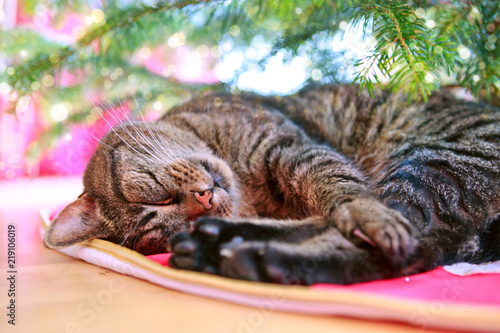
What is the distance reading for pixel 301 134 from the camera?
1.30m

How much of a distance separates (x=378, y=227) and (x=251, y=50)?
1099 mm

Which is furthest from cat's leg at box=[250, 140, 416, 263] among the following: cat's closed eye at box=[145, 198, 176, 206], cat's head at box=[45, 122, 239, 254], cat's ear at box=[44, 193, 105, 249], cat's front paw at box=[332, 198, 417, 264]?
cat's ear at box=[44, 193, 105, 249]

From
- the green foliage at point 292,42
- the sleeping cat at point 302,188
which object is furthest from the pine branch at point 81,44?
the sleeping cat at point 302,188

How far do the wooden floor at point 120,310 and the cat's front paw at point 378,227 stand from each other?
0.18m

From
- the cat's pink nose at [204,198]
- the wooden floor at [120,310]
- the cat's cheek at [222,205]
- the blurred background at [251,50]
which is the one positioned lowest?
the wooden floor at [120,310]

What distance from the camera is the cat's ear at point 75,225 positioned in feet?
3.15

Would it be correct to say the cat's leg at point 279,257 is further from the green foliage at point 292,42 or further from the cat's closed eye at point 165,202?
the green foliage at point 292,42

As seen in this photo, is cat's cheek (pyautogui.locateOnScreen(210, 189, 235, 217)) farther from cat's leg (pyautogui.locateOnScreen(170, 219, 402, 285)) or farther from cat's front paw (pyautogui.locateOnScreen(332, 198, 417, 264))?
cat's front paw (pyautogui.locateOnScreen(332, 198, 417, 264))

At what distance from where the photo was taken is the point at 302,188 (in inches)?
41.9

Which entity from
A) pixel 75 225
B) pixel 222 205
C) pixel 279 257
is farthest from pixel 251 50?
pixel 279 257

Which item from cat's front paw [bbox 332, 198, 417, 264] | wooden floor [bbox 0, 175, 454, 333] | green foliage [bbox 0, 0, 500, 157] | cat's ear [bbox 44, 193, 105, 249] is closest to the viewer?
wooden floor [bbox 0, 175, 454, 333]

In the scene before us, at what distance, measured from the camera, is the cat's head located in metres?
0.98

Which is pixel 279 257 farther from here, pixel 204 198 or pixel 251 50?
pixel 251 50

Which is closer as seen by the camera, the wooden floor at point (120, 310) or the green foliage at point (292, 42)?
the wooden floor at point (120, 310)
